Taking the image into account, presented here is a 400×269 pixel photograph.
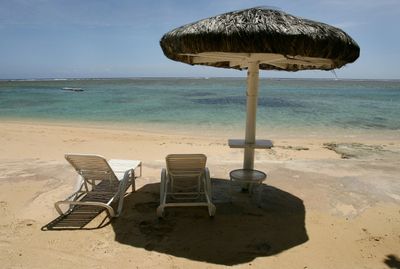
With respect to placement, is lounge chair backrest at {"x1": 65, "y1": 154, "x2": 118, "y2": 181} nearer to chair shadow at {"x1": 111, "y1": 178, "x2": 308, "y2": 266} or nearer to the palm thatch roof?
chair shadow at {"x1": 111, "y1": 178, "x2": 308, "y2": 266}

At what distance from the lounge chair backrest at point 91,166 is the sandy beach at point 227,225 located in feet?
1.57

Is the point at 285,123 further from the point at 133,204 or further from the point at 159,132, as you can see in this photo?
the point at 133,204

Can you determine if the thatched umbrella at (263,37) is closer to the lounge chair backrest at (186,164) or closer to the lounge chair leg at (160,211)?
the lounge chair backrest at (186,164)

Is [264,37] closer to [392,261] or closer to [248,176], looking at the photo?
[248,176]

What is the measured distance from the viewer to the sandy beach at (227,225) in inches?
125

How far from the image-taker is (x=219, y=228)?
3.76 m

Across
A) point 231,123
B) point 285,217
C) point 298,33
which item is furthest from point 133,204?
point 231,123

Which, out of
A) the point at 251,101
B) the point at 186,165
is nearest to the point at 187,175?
the point at 186,165

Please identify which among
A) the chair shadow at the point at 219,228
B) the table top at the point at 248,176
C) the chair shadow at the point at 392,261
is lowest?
the chair shadow at the point at 392,261

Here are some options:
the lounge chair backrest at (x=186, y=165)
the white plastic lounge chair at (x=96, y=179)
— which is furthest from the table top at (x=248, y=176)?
the white plastic lounge chair at (x=96, y=179)

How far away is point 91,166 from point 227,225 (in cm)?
177

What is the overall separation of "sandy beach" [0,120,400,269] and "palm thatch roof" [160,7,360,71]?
190 centimetres

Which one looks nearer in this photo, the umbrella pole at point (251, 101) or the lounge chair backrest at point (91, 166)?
the lounge chair backrest at point (91, 166)

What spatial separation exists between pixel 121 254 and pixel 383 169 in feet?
17.0
